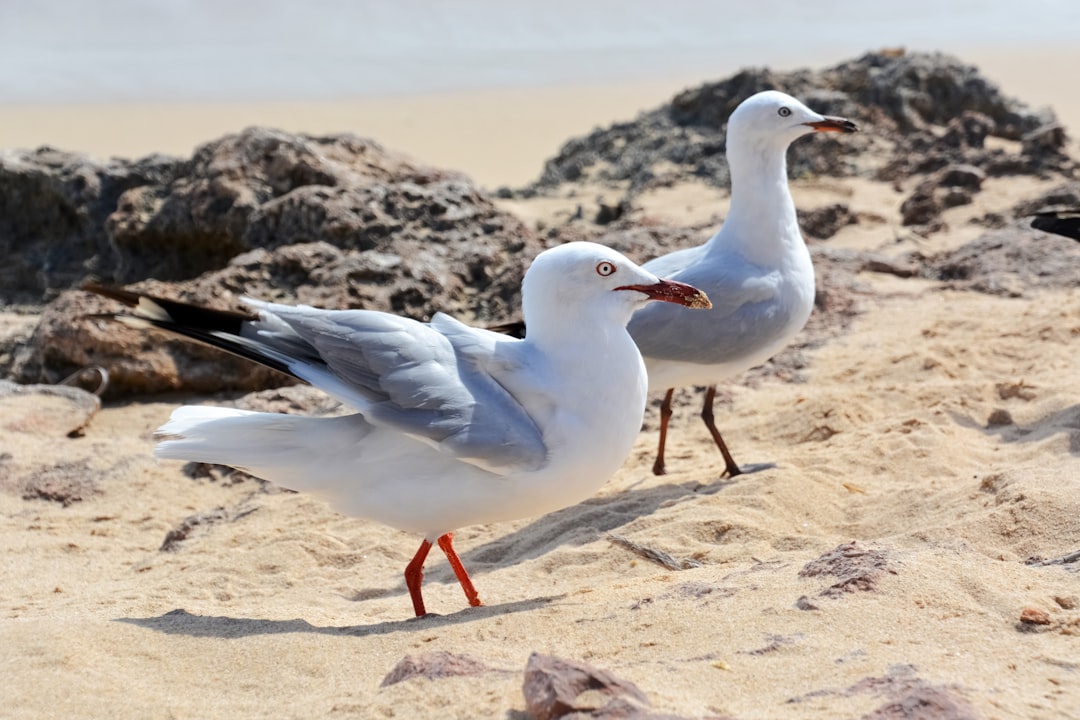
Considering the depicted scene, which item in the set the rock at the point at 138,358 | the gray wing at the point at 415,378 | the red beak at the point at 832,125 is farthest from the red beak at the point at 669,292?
the rock at the point at 138,358

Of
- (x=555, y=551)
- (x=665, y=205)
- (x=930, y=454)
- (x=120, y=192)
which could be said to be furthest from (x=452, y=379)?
(x=665, y=205)

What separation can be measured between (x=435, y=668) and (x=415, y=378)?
118 centimetres

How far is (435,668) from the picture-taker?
2979mm

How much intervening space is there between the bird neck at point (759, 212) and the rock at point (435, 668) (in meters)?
3.40

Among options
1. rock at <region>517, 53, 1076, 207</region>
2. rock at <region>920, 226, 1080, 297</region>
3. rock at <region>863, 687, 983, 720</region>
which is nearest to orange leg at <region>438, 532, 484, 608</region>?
rock at <region>863, 687, 983, 720</region>

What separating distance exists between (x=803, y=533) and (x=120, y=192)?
21.2 feet

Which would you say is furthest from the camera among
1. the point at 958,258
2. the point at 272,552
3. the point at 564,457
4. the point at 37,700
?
the point at 958,258

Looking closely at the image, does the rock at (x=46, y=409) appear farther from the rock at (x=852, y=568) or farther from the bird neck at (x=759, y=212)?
the rock at (x=852, y=568)

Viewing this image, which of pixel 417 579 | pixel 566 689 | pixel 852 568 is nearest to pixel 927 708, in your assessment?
pixel 566 689

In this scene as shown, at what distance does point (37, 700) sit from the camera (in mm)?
3094

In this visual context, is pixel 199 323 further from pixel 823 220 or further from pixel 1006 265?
pixel 823 220

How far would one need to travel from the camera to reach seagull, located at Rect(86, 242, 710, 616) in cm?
392

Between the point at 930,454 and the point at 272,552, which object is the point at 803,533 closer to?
the point at 930,454

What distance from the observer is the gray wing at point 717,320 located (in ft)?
18.7
